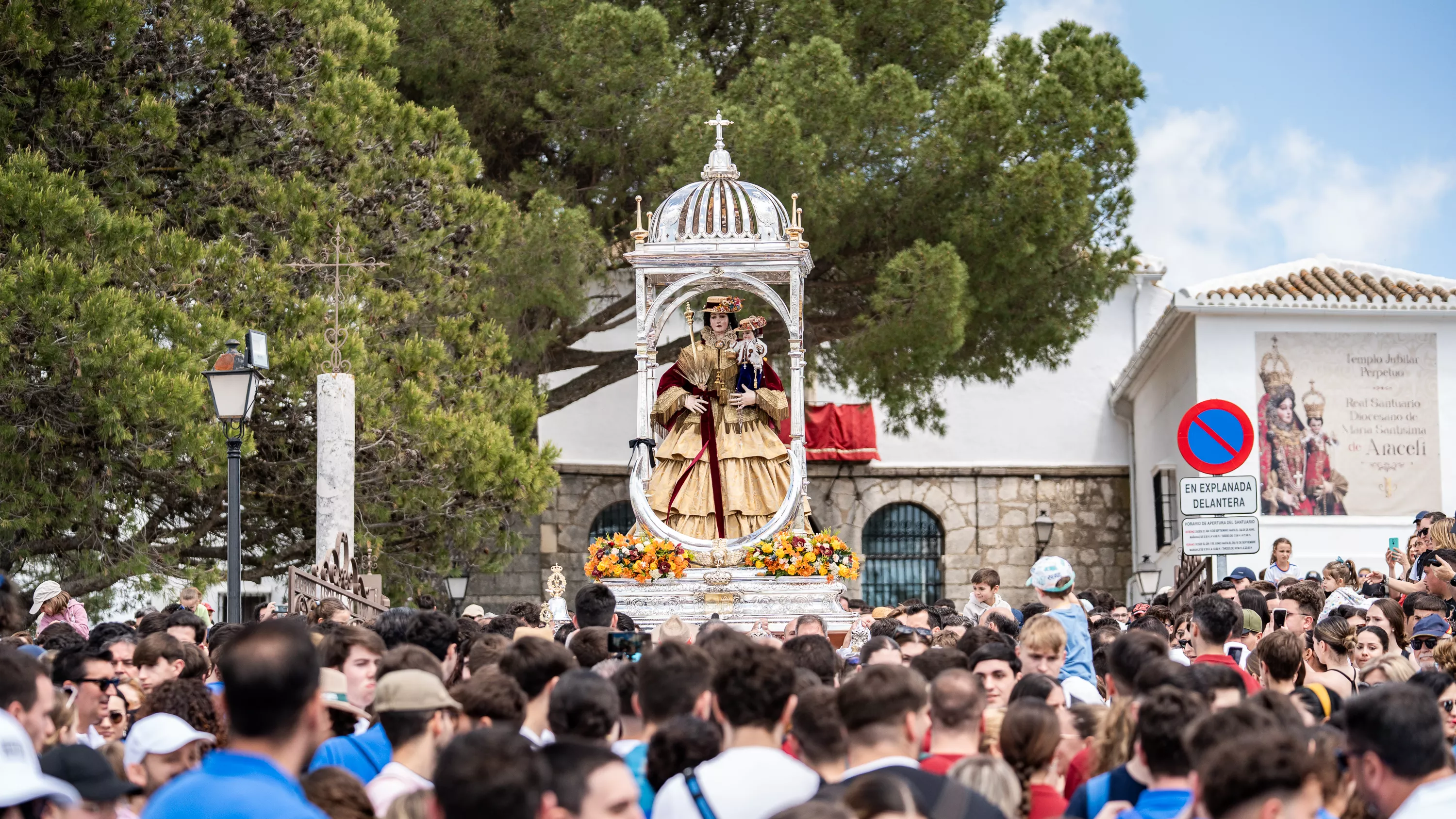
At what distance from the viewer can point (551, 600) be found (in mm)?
14344

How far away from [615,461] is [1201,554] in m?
16.3

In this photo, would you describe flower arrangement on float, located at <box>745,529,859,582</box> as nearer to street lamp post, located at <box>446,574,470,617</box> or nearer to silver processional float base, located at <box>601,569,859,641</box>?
silver processional float base, located at <box>601,569,859,641</box>

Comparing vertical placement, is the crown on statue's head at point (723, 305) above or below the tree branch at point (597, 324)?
below

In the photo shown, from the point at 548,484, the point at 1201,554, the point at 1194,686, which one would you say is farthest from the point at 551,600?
the point at 1194,686

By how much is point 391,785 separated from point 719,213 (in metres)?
9.90

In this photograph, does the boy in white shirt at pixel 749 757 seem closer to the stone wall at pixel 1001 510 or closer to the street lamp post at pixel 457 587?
the street lamp post at pixel 457 587

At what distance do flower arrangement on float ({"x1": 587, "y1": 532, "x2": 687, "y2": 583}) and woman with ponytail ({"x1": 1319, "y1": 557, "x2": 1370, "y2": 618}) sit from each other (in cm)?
485

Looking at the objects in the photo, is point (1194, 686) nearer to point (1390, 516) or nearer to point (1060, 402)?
point (1390, 516)

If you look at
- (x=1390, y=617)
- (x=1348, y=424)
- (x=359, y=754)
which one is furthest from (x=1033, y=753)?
(x=1348, y=424)

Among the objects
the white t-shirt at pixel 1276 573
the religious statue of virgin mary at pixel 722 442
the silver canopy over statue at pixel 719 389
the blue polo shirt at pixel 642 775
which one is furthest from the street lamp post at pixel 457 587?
the blue polo shirt at pixel 642 775

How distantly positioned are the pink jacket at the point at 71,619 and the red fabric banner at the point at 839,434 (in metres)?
15.8

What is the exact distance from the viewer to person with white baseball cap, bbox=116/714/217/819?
4996 millimetres

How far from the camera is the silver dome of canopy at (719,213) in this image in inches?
547

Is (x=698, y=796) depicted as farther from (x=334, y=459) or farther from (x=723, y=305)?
(x=334, y=459)
